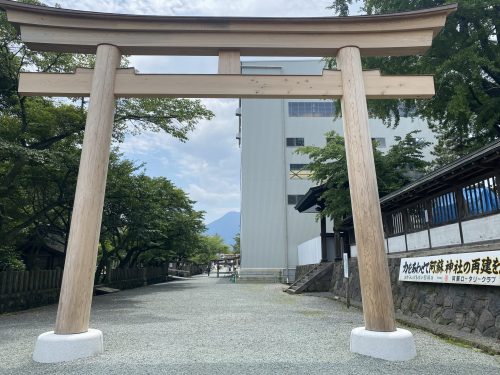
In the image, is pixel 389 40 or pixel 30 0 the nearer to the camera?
pixel 389 40

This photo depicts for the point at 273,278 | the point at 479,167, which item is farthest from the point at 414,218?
the point at 273,278

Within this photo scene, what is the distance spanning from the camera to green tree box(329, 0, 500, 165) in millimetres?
10328

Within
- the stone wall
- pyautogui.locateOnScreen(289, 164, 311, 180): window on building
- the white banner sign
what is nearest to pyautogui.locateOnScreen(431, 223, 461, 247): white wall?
the white banner sign

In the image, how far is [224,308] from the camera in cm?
1190

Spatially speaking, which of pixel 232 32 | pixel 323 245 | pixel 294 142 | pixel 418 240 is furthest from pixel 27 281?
pixel 294 142

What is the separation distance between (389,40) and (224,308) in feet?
31.0

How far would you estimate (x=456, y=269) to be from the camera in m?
7.14

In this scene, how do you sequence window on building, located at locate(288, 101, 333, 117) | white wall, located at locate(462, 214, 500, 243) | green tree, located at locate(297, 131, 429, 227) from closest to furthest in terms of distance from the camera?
white wall, located at locate(462, 214, 500, 243)
green tree, located at locate(297, 131, 429, 227)
window on building, located at locate(288, 101, 333, 117)

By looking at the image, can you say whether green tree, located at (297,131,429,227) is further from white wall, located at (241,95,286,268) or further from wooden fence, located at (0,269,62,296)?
white wall, located at (241,95,286,268)

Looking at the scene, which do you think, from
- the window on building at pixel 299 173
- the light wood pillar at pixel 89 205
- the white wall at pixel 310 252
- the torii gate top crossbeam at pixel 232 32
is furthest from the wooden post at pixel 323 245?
the light wood pillar at pixel 89 205

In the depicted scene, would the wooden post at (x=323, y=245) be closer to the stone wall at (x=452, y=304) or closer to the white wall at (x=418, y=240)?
the stone wall at (x=452, y=304)

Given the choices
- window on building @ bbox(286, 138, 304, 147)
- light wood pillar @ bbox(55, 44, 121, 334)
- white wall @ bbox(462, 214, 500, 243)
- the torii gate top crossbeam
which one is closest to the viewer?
light wood pillar @ bbox(55, 44, 121, 334)

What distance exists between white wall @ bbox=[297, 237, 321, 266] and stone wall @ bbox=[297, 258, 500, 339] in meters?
9.82

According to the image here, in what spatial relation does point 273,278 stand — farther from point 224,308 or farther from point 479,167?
point 479,167
